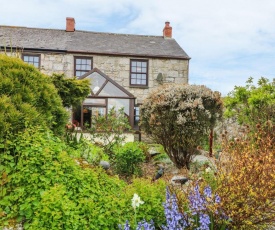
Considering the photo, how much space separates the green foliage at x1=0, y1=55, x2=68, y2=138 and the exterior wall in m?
14.3

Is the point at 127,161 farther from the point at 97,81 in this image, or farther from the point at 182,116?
the point at 97,81

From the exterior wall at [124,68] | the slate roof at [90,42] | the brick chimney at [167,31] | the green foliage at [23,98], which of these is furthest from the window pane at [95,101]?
the green foliage at [23,98]

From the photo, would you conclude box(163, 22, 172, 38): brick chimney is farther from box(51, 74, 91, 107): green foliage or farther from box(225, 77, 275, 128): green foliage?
box(51, 74, 91, 107): green foliage

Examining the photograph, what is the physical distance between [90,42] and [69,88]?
43.1ft

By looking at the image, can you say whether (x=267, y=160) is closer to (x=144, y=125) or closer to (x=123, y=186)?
(x=123, y=186)

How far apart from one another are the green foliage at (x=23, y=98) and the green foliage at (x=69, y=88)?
244cm

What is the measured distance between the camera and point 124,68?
67.9 ft

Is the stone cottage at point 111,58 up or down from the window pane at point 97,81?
up

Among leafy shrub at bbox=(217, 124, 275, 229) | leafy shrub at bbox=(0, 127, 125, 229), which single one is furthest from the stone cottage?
leafy shrub at bbox=(217, 124, 275, 229)

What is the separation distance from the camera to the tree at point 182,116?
9.40 meters

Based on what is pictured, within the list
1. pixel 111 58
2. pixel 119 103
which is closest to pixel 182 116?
pixel 119 103

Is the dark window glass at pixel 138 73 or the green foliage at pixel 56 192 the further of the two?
the dark window glass at pixel 138 73

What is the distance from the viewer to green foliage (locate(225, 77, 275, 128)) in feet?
41.4

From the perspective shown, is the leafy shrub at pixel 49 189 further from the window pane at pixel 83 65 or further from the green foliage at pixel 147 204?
the window pane at pixel 83 65
